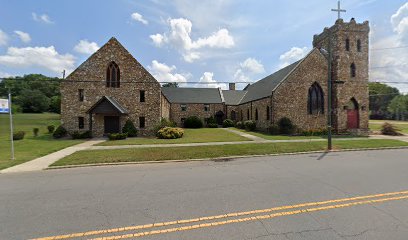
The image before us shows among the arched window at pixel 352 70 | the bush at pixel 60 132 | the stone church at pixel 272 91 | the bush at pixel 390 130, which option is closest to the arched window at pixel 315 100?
the stone church at pixel 272 91

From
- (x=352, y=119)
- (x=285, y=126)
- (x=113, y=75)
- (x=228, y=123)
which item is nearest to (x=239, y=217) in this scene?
(x=285, y=126)

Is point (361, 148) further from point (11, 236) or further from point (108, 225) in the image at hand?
point (11, 236)

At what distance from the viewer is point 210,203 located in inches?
205

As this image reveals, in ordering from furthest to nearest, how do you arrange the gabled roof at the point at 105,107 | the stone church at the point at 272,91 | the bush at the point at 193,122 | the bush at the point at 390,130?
the bush at the point at 193,122, the stone church at the point at 272,91, the bush at the point at 390,130, the gabled roof at the point at 105,107

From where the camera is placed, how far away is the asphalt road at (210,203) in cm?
393

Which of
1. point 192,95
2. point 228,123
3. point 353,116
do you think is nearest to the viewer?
point 353,116

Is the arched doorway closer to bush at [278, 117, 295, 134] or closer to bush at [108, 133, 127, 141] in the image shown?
bush at [278, 117, 295, 134]

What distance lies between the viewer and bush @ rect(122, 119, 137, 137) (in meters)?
23.9

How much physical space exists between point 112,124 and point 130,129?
2.45 meters

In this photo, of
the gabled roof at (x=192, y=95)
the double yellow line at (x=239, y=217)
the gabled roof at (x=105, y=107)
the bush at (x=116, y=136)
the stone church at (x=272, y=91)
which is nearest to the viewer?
the double yellow line at (x=239, y=217)

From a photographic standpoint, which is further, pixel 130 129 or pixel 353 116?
pixel 353 116

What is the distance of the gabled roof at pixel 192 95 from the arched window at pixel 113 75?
16.1m

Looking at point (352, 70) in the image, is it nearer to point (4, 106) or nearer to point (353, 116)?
point (353, 116)

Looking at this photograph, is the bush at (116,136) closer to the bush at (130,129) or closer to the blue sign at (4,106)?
the bush at (130,129)
